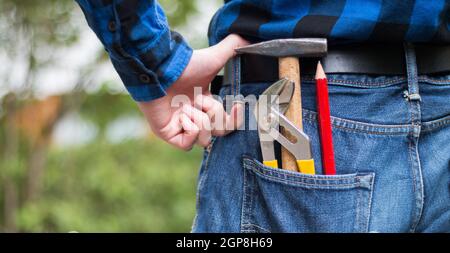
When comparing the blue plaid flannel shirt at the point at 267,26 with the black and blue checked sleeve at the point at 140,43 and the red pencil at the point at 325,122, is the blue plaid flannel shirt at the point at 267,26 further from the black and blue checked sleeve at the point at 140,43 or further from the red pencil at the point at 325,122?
the red pencil at the point at 325,122

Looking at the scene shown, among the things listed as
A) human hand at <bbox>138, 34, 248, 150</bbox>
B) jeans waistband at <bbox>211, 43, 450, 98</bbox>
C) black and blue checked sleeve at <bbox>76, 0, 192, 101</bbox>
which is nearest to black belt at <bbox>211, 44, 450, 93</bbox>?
jeans waistband at <bbox>211, 43, 450, 98</bbox>

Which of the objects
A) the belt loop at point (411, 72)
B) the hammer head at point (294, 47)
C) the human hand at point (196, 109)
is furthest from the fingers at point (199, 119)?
the belt loop at point (411, 72)

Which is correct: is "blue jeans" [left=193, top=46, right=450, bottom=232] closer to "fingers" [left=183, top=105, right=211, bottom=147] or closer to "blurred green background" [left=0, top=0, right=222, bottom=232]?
"fingers" [left=183, top=105, right=211, bottom=147]

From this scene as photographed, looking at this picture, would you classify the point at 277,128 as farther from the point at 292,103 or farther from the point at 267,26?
the point at 267,26

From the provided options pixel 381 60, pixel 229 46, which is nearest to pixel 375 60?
pixel 381 60

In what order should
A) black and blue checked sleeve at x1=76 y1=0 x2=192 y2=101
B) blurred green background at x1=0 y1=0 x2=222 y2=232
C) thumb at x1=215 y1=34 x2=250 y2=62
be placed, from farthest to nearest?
blurred green background at x1=0 y1=0 x2=222 y2=232 → thumb at x1=215 y1=34 x2=250 y2=62 → black and blue checked sleeve at x1=76 y1=0 x2=192 y2=101

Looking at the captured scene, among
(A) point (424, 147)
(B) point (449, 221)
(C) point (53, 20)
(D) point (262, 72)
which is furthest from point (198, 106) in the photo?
(C) point (53, 20)

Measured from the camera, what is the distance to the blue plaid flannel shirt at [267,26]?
131 cm

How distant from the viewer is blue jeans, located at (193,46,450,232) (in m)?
1.31

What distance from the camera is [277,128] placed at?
136 centimetres

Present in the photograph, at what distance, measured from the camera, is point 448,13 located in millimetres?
1384

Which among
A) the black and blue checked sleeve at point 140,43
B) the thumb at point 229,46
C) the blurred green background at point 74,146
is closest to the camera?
the black and blue checked sleeve at point 140,43

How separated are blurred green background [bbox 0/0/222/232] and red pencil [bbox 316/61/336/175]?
3546mm
